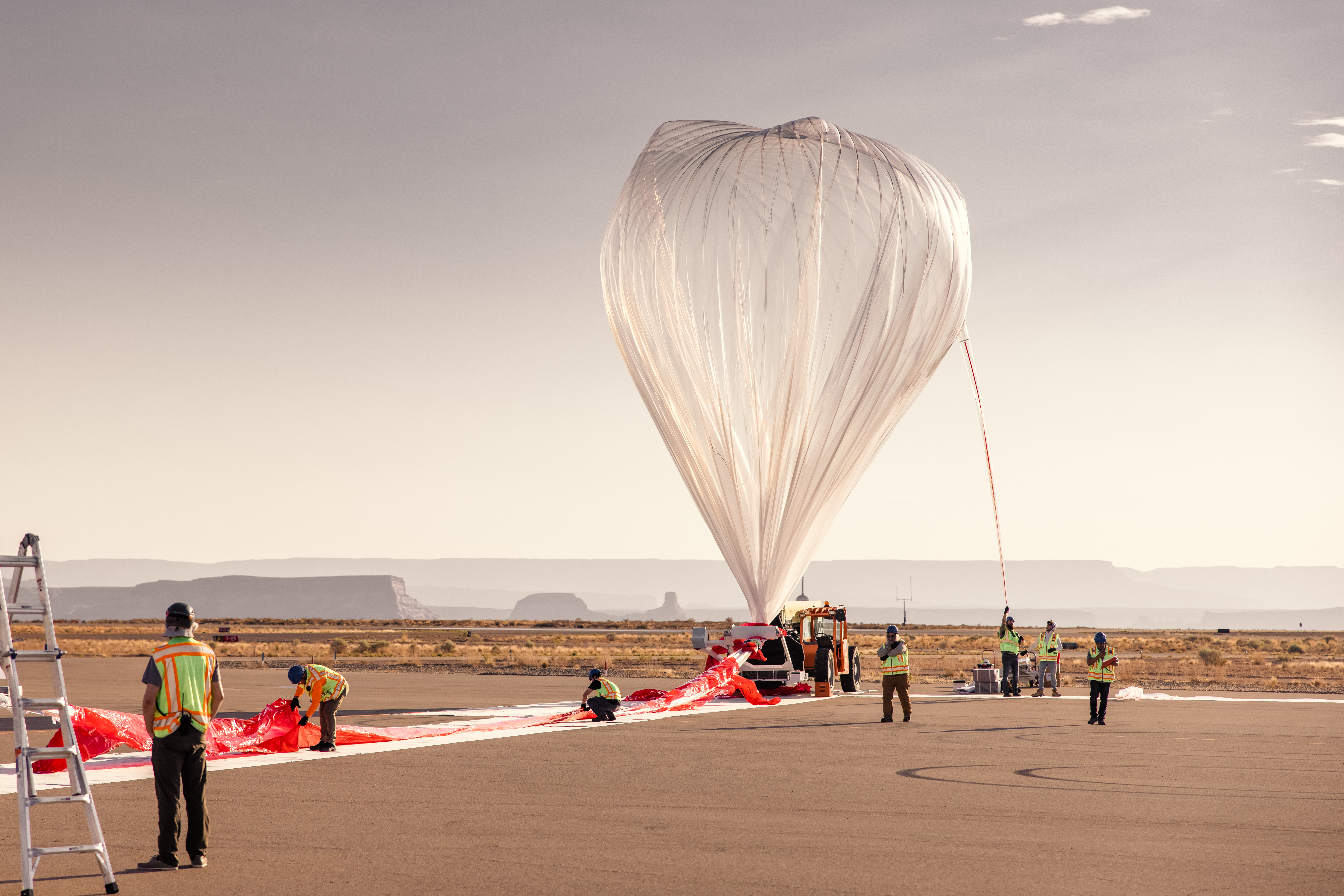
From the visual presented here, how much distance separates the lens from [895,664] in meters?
20.3

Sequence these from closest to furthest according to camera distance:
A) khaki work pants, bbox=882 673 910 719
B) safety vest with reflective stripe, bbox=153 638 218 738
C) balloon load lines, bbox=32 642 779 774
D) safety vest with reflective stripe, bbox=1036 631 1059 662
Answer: safety vest with reflective stripe, bbox=153 638 218 738 → balloon load lines, bbox=32 642 779 774 → khaki work pants, bbox=882 673 910 719 → safety vest with reflective stripe, bbox=1036 631 1059 662

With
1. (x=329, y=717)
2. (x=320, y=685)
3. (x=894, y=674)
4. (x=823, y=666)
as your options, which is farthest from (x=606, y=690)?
(x=823, y=666)

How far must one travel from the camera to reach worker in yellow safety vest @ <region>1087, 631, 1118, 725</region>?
20625 millimetres

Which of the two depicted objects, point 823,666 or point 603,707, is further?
point 823,666

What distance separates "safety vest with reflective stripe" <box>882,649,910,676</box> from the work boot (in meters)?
13.4

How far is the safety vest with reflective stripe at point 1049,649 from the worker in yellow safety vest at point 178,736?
22458 mm

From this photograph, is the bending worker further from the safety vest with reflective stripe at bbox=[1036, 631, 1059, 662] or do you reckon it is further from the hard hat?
the safety vest with reflective stripe at bbox=[1036, 631, 1059, 662]

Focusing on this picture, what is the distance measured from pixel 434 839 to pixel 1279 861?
258 inches

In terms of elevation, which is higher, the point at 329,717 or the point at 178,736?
the point at 178,736

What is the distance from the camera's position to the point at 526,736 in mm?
18500

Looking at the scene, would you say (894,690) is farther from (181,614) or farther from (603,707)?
(181,614)

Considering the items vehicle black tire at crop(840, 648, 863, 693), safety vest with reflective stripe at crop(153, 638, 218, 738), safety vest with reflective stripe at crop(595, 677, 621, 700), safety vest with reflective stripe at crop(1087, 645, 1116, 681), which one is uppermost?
safety vest with reflective stripe at crop(153, 638, 218, 738)

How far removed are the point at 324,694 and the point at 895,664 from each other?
9.46 m

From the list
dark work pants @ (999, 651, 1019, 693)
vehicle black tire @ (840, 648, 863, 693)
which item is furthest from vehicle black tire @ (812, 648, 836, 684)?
dark work pants @ (999, 651, 1019, 693)
